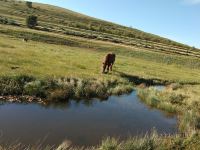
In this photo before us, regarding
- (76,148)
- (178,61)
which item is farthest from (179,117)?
A: (178,61)

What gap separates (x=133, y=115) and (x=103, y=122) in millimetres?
3189

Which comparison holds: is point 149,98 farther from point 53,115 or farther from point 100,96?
point 53,115

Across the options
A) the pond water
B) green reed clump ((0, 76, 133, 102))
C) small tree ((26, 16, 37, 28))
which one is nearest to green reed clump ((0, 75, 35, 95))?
green reed clump ((0, 76, 133, 102))

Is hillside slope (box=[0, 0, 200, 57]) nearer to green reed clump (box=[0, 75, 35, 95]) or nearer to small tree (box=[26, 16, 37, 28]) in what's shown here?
small tree (box=[26, 16, 37, 28])

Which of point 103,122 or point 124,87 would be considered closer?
point 103,122

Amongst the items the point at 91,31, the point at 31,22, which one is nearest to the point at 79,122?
the point at 31,22

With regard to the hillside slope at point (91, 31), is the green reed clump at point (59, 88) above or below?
below

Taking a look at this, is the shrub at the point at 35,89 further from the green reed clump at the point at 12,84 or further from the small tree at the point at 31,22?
the small tree at the point at 31,22

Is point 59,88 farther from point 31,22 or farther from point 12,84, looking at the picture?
point 31,22

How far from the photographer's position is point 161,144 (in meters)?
13.3

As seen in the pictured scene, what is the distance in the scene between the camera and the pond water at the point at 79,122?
13727 millimetres

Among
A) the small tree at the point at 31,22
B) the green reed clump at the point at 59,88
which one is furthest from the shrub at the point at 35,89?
Result: the small tree at the point at 31,22

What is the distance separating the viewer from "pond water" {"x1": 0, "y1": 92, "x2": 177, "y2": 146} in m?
13.7

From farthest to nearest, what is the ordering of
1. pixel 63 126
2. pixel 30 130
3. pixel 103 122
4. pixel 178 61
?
pixel 178 61 < pixel 103 122 < pixel 63 126 < pixel 30 130
